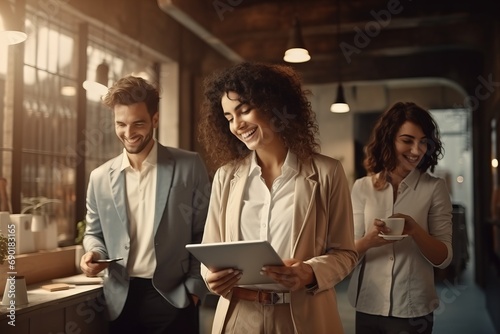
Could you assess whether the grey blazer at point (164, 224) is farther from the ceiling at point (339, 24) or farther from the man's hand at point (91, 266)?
the ceiling at point (339, 24)

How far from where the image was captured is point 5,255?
2.56 metres

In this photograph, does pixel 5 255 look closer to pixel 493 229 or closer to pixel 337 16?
pixel 337 16

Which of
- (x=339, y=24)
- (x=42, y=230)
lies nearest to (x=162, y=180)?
(x=42, y=230)

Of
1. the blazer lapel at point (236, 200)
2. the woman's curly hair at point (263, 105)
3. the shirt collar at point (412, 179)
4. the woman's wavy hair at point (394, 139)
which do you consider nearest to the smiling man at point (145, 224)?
the woman's curly hair at point (263, 105)

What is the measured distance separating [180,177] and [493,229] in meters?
4.30

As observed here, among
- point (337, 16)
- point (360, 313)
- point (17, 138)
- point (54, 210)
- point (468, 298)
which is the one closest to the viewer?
point (360, 313)

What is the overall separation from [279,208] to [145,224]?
0.95 meters

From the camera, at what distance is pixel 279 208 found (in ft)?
5.66

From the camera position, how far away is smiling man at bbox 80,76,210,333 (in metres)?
2.41

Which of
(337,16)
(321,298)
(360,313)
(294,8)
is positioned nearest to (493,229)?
(337,16)

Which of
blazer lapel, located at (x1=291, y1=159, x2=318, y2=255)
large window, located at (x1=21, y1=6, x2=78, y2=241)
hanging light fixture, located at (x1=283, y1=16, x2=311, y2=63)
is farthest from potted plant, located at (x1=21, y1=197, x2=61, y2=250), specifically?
hanging light fixture, located at (x1=283, y1=16, x2=311, y2=63)

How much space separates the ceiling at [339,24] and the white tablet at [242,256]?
11.3 feet

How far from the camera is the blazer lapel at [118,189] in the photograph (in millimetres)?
2440

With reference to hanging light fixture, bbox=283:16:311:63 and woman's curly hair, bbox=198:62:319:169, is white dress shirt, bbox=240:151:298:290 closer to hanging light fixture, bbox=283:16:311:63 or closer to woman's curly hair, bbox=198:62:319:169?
woman's curly hair, bbox=198:62:319:169
